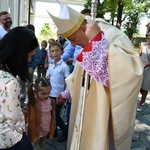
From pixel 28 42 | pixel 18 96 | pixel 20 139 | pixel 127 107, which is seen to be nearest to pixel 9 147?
pixel 20 139

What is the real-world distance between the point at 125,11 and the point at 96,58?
23813 mm

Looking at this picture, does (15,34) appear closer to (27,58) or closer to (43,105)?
(27,58)

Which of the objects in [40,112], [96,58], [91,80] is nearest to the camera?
[96,58]

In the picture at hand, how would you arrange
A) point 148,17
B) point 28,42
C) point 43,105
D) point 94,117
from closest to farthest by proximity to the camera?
point 28,42 < point 94,117 < point 43,105 < point 148,17

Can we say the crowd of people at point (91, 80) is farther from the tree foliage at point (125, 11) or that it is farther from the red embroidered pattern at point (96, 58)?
the tree foliage at point (125, 11)

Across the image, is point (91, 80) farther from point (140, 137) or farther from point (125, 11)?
point (125, 11)

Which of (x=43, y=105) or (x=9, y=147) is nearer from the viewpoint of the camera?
(x=9, y=147)

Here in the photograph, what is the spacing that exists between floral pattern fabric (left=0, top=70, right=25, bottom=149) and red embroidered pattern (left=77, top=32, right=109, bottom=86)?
0.47 meters

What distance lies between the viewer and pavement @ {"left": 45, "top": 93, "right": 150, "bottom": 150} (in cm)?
332

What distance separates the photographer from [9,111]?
158 cm

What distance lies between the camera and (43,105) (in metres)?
2.59

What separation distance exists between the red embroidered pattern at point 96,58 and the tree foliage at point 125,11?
541 inches

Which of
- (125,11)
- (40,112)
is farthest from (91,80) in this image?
(125,11)

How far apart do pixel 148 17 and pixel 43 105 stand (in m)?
26.1
